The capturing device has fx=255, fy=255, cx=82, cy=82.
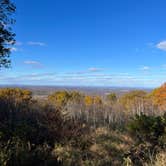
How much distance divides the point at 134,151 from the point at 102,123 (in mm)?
5988

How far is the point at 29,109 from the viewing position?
30.6 ft

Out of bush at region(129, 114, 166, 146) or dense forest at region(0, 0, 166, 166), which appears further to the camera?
bush at region(129, 114, 166, 146)

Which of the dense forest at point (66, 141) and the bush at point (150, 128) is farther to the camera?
the bush at point (150, 128)

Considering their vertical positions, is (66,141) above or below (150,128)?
below

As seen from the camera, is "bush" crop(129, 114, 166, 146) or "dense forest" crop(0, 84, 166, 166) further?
"bush" crop(129, 114, 166, 146)

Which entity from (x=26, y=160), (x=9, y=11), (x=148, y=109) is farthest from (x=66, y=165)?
(x=148, y=109)

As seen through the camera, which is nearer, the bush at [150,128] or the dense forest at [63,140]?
the dense forest at [63,140]

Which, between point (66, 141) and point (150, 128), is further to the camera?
point (66, 141)

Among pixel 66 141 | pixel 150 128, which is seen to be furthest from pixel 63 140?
pixel 150 128

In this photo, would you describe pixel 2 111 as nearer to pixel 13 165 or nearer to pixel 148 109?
pixel 13 165

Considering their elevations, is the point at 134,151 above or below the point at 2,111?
below

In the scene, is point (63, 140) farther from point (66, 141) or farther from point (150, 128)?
point (150, 128)

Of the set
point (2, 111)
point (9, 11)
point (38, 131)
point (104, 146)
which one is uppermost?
point (9, 11)

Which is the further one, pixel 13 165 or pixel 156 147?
pixel 156 147
